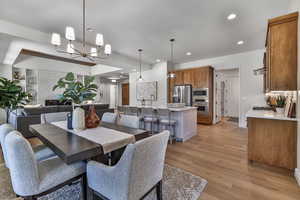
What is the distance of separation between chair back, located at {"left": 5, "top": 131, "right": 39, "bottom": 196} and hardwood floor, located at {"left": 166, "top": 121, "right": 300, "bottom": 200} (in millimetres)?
1689

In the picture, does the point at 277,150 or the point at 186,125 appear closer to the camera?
the point at 277,150

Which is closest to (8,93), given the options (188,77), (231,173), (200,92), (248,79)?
(231,173)

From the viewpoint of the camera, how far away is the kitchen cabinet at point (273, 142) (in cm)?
202

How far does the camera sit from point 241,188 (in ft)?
5.89

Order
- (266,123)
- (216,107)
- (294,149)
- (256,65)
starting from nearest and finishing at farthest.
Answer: (294,149)
(266,123)
(256,65)
(216,107)

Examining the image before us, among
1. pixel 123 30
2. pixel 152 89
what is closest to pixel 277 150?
pixel 123 30

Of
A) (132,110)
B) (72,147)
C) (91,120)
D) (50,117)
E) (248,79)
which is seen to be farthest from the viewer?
(248,79)

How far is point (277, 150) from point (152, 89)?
5.44 metres

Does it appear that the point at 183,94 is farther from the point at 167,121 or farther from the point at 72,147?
the point at 72,147

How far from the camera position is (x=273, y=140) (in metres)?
2.15

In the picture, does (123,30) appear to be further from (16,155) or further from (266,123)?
(266,123)

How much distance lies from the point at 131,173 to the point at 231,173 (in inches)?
74.0

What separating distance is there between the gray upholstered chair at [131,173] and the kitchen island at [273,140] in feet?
6.33

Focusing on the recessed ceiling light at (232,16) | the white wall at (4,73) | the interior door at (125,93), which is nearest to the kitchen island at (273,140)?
the recessed ceiling light at (232,16)
